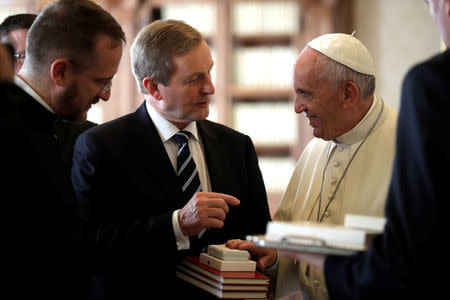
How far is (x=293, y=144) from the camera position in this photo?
21.2 ft

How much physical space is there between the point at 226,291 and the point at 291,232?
19.1 inches

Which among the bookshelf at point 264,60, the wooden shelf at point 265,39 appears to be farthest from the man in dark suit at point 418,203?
the wooden shelf at point 265,39

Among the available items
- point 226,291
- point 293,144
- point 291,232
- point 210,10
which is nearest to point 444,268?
point 291,232

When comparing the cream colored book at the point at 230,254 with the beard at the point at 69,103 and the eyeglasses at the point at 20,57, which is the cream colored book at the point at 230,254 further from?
the eyeglasses at the point at 20,57

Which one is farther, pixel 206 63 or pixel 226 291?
pixel 206 63

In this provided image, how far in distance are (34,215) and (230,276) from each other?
0.78 m

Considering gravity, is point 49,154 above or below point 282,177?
above

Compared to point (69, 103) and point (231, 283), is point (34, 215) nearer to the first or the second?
point (69, 103)

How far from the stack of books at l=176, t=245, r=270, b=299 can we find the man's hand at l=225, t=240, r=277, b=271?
11cm

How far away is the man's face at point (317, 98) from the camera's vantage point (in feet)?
8.25

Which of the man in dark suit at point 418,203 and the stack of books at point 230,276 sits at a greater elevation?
the man in dark suit at point 418,203

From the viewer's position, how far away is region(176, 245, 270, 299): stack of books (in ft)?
6.86

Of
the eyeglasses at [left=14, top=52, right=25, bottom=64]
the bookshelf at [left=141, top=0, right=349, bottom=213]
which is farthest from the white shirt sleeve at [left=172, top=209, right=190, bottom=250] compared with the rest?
the bookshelf at [left=141, top=0, right=349, bottom=213]

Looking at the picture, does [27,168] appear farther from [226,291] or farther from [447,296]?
[447,296]
